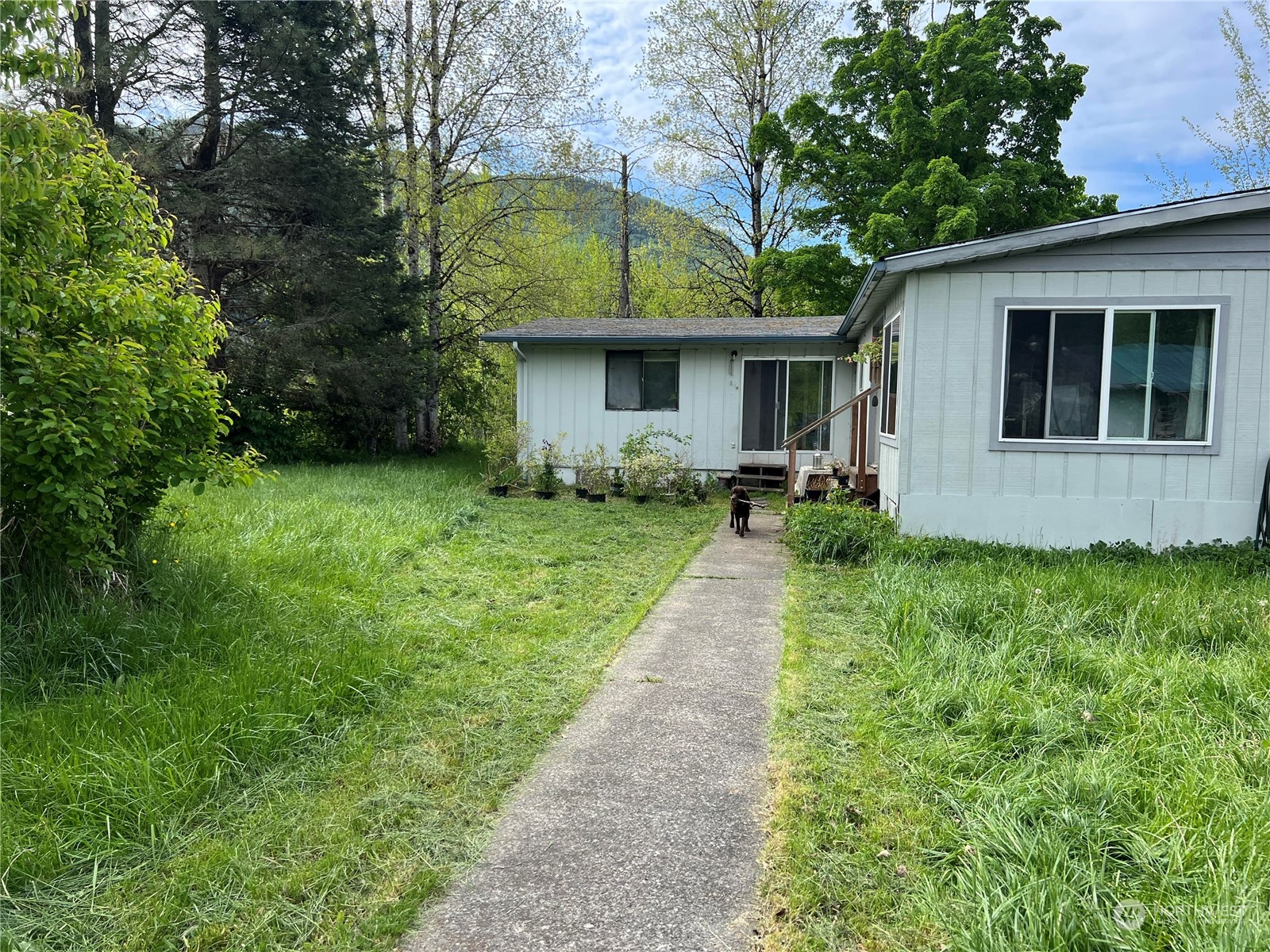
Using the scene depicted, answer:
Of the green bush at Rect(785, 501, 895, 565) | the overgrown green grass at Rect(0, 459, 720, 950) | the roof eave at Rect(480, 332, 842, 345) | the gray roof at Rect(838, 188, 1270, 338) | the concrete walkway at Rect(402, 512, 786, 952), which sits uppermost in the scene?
the gray roof at Rect(838, 188, 1270, 338)

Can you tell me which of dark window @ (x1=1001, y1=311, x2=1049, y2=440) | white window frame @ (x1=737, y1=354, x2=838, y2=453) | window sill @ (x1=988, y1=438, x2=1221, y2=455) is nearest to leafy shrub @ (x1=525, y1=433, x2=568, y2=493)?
white window frame @ (x1=737, y1=354, x2=838, y2=453)

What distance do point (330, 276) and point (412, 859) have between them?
1464cm

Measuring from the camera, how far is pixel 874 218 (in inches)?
620

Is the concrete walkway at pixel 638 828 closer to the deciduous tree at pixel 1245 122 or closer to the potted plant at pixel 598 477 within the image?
the potted plant at pixel 598 477

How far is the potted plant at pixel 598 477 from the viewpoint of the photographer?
39.5 feet

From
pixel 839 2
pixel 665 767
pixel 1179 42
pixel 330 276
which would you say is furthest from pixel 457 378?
pixel 665 767

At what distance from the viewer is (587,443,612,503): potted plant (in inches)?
474

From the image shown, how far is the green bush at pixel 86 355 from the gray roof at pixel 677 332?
825cm

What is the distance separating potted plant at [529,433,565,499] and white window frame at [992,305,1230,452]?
6.95 meters

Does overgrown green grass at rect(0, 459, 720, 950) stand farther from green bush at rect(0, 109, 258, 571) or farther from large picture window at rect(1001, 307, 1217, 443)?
large picture window at rect(1001, 307, 1217, 443)

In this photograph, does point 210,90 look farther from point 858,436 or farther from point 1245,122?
point 1245,122

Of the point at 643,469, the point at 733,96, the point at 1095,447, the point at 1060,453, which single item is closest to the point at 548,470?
the point at 643,469

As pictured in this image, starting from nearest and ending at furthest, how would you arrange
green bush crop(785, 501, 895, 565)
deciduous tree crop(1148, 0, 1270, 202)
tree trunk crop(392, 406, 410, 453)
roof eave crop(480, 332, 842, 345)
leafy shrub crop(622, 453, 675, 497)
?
green bush crop(785, 501, 895, 565), leafy shrub crop(622, 453, 675, 497), roof eave crop(480, 332, 842, 345), deciduous tree crop(1148, 0, 1270, 202), tree trunk crop(392, 406, 410, 453)

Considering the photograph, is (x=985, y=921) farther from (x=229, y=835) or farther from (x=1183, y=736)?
(x=229, y=835)
